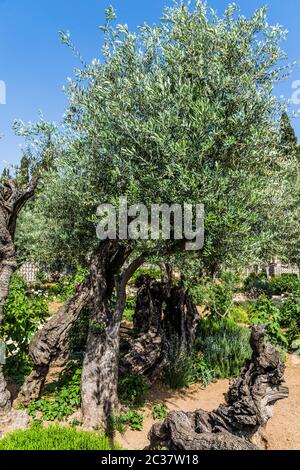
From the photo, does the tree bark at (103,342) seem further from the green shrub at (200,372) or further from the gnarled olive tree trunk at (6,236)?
the green shrub at (200,372)

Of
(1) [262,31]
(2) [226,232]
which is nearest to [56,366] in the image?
(2) [226,232]

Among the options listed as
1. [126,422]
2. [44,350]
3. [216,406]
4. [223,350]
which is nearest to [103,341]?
[44,350]

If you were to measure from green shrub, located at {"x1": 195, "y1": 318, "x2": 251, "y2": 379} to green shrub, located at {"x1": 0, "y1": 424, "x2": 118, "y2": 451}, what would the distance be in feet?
17.2

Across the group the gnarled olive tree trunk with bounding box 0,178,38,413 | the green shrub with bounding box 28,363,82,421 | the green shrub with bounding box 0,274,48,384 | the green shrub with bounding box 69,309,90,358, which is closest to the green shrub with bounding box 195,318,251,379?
the green shrub with bounding box 69,309,90,358

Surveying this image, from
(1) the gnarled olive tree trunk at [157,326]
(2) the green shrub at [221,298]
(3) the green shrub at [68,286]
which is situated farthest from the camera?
(3) the green shrub at [68,286]

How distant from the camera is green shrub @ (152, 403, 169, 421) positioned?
7652 millimetres

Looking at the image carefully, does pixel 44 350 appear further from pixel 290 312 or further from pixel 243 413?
pixel 290 312

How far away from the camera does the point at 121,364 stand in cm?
887

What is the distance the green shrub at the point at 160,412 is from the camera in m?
7.65

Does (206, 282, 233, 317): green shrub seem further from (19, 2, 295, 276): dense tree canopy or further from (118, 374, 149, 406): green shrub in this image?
(19, 2, 295, 276): dense tree canopy

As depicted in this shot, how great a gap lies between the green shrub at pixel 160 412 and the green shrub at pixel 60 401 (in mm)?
1575

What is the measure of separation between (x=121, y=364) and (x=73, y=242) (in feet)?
10.7

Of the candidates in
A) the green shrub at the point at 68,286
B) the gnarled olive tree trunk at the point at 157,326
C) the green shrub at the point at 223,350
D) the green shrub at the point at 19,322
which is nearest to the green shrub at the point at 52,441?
the gnarled olive tree trunk at the point at 157,326

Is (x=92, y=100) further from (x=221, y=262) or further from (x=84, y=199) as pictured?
(x=221, y=262)
